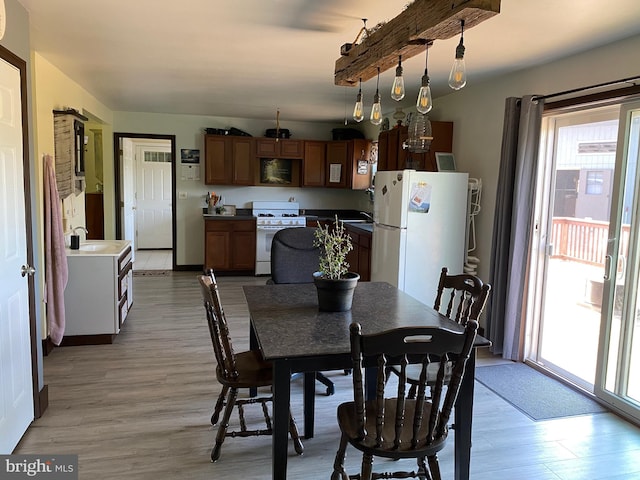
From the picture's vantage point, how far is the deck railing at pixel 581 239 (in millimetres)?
3367

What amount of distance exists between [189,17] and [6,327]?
195 centimetres

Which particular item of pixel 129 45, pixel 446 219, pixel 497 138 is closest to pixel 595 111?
pixel 497 138

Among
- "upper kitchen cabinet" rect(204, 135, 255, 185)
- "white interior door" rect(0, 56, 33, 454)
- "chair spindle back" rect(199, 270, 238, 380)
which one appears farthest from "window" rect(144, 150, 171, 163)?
"chair spindle back" rect(199, 270, 238, 380)

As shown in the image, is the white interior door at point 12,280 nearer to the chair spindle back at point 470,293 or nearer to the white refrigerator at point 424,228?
the chair spindle back at point 470,293

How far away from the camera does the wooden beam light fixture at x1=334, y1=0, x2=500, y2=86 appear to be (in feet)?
6.00

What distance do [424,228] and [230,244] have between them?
11.6 feet

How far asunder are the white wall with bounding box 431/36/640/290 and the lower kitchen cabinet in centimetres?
132

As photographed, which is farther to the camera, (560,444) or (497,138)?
(497,138)

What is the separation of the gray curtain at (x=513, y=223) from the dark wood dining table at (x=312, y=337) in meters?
1.50

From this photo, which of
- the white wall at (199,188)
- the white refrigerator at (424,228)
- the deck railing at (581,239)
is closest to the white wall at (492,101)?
the white refrigerator at (424,228)

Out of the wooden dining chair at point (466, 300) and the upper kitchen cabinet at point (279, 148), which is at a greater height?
the upper kitchen cabinet at point (279, 148)

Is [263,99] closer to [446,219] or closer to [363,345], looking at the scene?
[446,219]

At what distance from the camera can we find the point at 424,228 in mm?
4305

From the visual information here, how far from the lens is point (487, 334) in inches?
162
